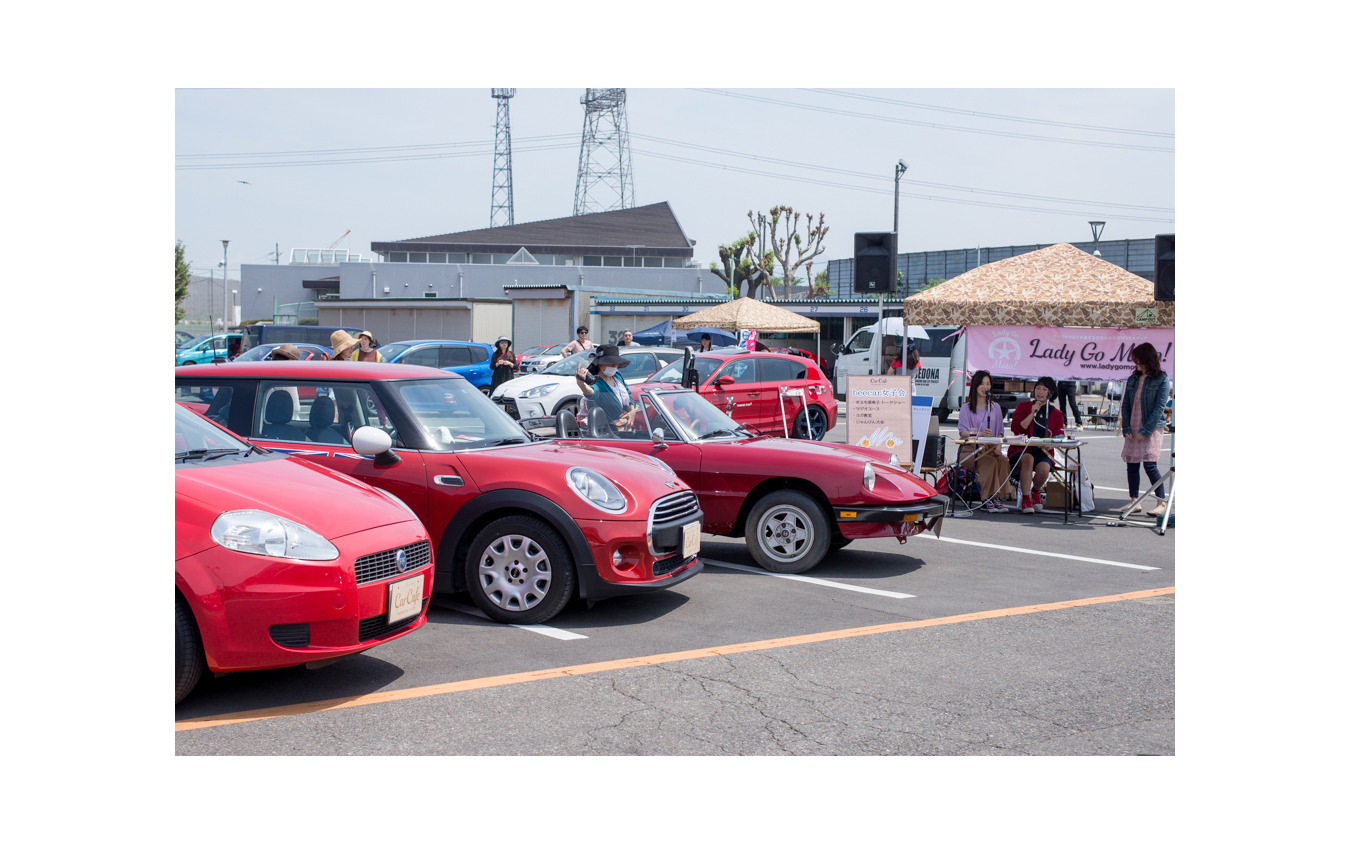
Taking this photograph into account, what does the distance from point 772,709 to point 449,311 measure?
36046 mm

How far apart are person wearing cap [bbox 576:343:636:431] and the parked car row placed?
0.11 metres

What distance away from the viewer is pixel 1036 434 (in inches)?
438

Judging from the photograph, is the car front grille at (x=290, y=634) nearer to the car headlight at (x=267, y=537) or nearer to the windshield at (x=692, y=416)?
the car headlight at (x=267, y=537)

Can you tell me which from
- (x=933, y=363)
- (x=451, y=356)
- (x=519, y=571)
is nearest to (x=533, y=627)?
(x=519, y=571)

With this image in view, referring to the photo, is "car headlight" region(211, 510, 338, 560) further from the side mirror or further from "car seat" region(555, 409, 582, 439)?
"car seat" region(555, 409, 582, 439)

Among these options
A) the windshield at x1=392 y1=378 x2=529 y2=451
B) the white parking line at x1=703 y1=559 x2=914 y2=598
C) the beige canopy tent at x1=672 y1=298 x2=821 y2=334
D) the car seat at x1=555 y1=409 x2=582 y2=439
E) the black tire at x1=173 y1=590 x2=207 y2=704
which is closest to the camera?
the black tire at x1=173 y1=590 x2=207 y2=704

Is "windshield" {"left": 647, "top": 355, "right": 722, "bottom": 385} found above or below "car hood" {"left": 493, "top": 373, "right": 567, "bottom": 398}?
above

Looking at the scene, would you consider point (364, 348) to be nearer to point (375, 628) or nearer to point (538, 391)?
point (538, 391)

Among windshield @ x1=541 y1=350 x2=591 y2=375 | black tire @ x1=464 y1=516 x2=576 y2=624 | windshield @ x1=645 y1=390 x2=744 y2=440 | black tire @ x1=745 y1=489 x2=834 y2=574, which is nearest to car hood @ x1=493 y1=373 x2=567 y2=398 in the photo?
windshield @ x1=541 y1=350 x2=591 y2=375

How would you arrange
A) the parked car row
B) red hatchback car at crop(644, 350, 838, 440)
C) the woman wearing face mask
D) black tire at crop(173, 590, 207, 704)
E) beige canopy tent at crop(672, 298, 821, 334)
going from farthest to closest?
beige canopy tent at crop(672, 298, 821, 334) < red hatchback car at crop(644, 350, 838, 440) < the woman wearing face mask < the parked car row < black tire at crop(173, 590, 207, 704)

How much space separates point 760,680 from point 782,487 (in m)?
2.91

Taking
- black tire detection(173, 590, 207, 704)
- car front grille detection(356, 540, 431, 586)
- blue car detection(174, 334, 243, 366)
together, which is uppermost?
blue car detection(174, 334, 243, 366)

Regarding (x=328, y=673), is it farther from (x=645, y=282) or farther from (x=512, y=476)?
(x=645, y=282)

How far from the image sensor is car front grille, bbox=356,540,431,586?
4664mm
